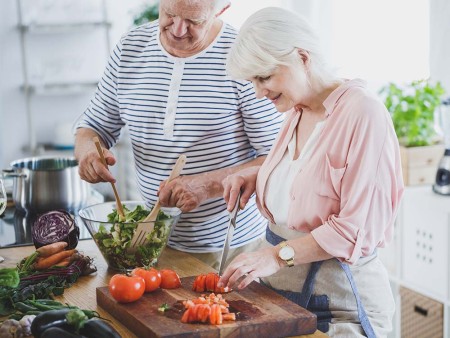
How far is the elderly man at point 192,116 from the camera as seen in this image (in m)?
2.41

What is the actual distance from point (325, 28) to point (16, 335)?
2.69m

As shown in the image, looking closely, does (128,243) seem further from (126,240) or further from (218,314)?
(218,314)

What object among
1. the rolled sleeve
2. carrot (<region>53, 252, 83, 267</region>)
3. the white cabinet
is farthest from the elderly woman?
the white cabinet

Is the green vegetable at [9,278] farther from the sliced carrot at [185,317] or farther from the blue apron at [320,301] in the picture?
the blue apron at [320,301]

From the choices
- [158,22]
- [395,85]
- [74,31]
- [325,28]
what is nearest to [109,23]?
[74,31]

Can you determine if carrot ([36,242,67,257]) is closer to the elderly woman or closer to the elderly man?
the elderly man

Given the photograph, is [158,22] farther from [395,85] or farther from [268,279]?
[395,85]

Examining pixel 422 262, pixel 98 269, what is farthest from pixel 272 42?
pixel 422 262

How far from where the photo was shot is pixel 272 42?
1.93 metres

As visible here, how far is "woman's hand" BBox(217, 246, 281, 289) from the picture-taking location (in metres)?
1.83

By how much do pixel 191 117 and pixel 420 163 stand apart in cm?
161

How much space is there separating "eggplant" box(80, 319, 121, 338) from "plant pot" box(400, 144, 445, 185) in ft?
7.66

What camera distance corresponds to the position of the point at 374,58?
3.84 meters

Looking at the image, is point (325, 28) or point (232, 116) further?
point (325, 28)
